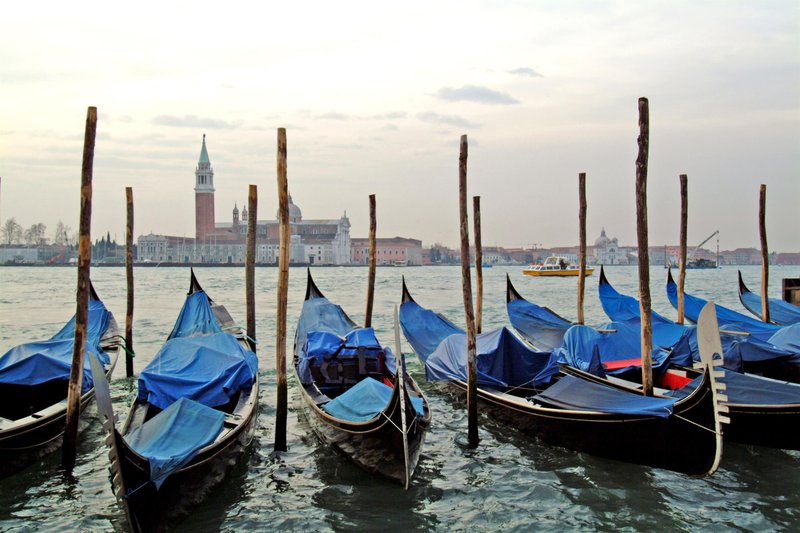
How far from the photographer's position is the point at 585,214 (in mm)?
8930

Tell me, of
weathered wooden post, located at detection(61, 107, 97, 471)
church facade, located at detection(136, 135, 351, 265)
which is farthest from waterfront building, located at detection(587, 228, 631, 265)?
weathered wooden post, located at detection(61, 107, 97, 471)

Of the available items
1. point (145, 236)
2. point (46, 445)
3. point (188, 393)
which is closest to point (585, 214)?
point (188, 393)

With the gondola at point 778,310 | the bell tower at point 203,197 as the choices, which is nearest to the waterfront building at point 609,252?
the bell tower at point 203,197

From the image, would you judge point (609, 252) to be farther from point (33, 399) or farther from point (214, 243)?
point (33, 399)

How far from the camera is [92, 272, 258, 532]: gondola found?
3.17 m

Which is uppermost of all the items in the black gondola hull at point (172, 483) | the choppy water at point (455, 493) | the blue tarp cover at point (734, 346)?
the blue tarp cover at point (734, 346)

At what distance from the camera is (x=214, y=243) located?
7500 cm

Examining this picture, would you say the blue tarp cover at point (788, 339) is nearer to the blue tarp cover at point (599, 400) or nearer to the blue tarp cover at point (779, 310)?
the blue tarp cover at point (599, 400)

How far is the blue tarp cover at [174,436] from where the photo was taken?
11.0 feet

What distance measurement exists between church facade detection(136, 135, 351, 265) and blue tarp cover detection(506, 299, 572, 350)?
66069mm

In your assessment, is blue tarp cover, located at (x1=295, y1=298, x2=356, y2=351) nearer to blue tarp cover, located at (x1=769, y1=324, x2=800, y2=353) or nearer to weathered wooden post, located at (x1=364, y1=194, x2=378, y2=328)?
weathered wooden post, located at (x1=364, y1=194, x2=378, y2=328)

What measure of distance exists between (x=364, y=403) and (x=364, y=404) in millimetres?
12

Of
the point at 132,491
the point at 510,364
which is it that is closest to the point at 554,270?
the point at 510,364

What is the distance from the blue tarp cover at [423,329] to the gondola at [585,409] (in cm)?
146
